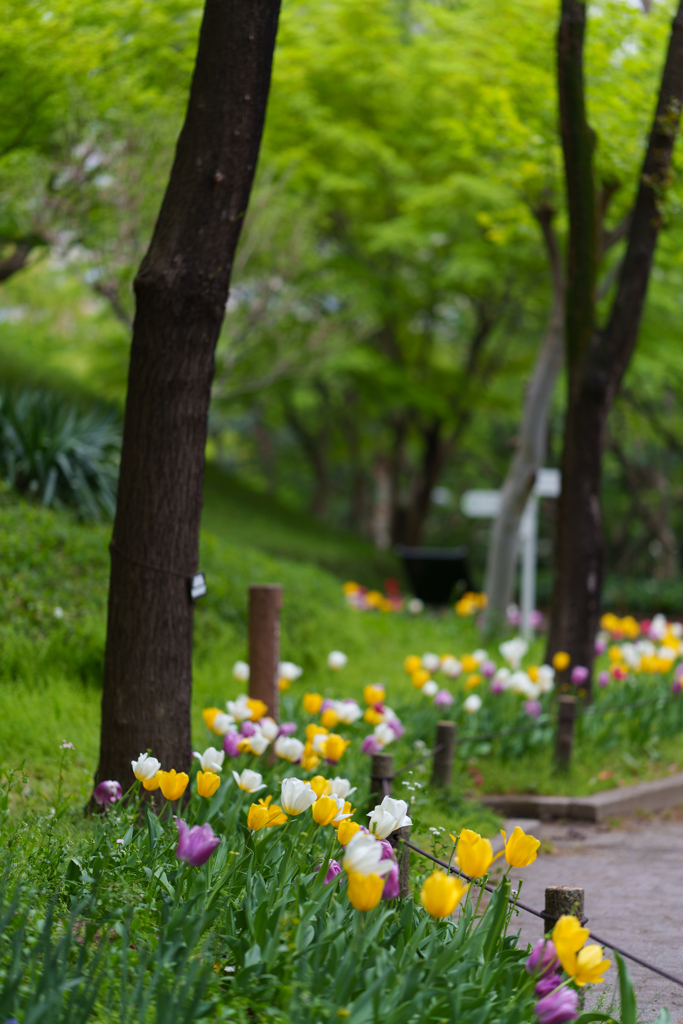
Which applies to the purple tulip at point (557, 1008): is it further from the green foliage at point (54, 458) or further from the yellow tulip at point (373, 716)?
the green foliage at point (54, 458)

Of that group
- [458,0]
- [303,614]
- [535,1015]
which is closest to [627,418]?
[458,0]

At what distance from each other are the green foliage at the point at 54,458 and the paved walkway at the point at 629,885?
16.4 feet

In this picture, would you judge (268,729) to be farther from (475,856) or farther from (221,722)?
(475,856)

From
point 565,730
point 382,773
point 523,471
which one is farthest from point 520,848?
point 523,471

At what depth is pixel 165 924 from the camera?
8.73ft

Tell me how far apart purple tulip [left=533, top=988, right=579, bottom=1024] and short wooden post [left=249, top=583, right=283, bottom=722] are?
3271 mm

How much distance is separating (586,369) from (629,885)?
13.6ft

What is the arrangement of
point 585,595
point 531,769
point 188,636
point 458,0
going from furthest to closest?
point 458,0, point 585,595, point 531,769, point 188,636

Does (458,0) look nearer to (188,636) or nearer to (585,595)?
(585,595)

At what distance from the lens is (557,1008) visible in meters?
2.37

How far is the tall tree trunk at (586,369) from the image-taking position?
7.61m

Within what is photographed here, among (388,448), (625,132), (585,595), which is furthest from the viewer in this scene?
(388,448)

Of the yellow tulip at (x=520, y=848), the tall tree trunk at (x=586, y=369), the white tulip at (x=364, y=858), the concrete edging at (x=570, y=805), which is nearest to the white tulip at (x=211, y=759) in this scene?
the white tulip at (x=364, y=858)

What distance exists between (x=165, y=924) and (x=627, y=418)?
18540 mm
